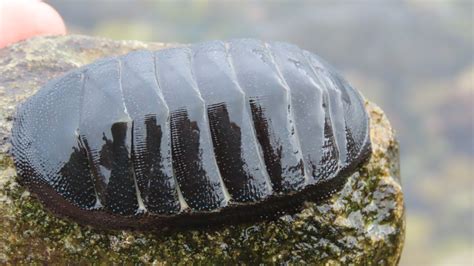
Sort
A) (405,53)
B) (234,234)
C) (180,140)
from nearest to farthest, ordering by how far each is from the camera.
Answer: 1. (180,140)
2. (234,234)
3. (405,53)

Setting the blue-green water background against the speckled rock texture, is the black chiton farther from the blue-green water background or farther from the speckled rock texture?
the blue-green water background

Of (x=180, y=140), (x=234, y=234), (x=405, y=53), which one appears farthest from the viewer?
(x=405, y=53)

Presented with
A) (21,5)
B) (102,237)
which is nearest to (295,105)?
(102,237)

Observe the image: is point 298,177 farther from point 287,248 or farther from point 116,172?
point 116,172

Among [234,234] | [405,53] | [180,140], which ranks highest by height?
[180,140]

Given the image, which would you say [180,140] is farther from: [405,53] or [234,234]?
[405,53]

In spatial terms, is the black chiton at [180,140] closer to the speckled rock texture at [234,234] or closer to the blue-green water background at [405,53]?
the speckled rock texture at [234,234]

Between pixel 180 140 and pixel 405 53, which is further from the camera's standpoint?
pixel 405 53

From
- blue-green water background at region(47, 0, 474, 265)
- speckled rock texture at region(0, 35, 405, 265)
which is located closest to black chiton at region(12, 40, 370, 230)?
speckled rock texture at region(0, 35, 405, 265)

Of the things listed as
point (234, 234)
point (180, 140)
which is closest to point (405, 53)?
point (234, 234)
